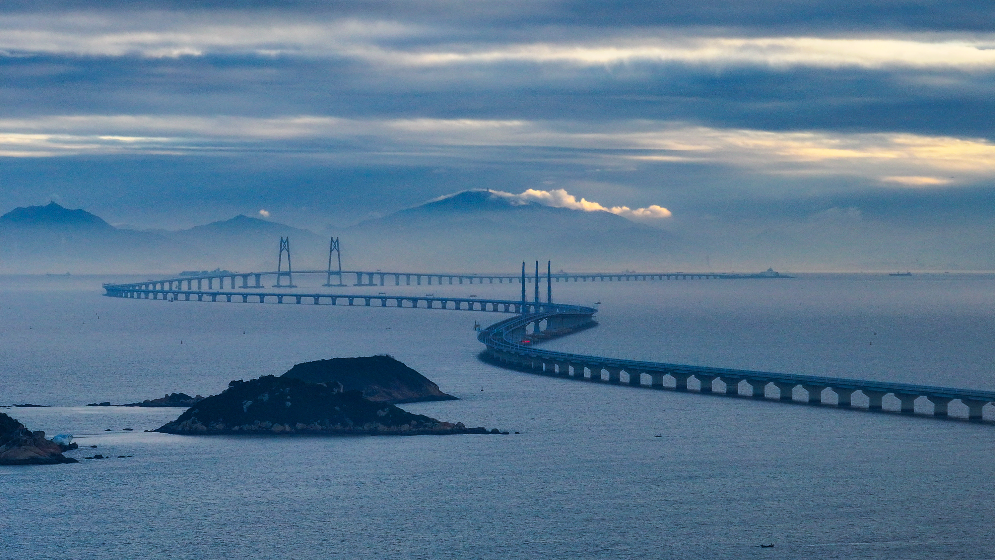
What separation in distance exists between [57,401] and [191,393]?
27.7ft

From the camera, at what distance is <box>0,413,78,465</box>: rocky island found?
57906 millimetres

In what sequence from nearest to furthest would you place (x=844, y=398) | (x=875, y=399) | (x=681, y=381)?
(x=875, y=399), (x=844, y=398), (x=681, y=381)

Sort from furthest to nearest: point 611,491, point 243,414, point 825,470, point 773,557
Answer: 1. point 243,414
2. point 825,470
3. point 611,491
4. point 773,557

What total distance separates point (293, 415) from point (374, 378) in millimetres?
13970

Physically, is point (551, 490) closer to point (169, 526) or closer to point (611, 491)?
point (611, 491)

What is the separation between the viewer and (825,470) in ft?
184

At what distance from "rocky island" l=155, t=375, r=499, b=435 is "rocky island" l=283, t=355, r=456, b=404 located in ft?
31.1

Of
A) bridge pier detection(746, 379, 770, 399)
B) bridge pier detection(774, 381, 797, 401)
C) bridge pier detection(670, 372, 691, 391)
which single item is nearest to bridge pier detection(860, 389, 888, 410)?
bridge pier detection(774, 381, 797, 401)

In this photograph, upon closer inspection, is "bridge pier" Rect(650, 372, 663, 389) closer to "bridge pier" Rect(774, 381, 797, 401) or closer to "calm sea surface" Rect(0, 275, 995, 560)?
"calm sea surface" Rect(0, 275, 995, 560)

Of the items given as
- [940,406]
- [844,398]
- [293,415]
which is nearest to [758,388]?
[844,398]

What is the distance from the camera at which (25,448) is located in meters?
58.3

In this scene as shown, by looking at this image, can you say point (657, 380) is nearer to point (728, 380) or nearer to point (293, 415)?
point (728, 380)

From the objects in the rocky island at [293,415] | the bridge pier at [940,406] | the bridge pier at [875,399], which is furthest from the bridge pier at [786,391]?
the rocky island at [293,415]

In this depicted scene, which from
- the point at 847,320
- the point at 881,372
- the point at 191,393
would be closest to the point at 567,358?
the point at 881,372
